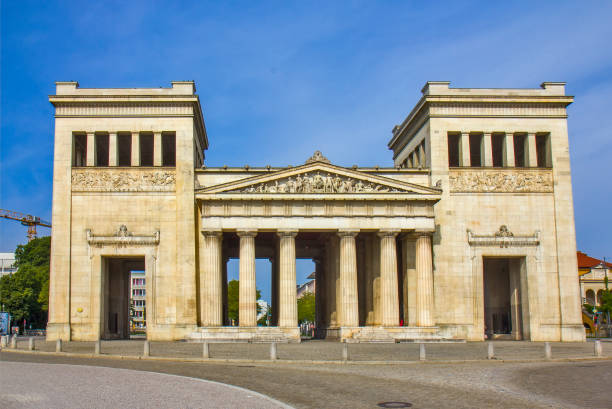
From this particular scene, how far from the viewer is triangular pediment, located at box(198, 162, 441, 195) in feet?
182

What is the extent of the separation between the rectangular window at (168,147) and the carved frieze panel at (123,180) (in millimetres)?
4201

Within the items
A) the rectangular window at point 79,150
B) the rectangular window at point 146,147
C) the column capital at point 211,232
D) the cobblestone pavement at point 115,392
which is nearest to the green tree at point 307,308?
the rectangular window at point 146,147

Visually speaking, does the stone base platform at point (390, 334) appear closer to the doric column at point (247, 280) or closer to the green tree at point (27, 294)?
the doric column at point (247, 280)

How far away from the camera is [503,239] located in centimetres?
5859

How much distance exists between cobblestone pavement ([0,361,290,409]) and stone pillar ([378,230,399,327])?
32.5m

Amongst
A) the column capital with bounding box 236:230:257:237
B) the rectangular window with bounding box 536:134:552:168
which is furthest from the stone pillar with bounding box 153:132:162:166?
the rectangular window with bounding box 536:134:552:168

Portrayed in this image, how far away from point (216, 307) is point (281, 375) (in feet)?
96.6

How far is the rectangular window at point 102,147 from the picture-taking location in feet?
200

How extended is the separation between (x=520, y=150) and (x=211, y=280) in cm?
3037

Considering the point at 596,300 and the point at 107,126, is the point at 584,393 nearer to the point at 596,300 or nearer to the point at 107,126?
the point at 107,126

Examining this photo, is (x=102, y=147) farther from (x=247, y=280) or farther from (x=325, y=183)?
(x=325, y=183)

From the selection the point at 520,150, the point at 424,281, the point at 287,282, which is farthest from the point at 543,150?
the point at 287,282

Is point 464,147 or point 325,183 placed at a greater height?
point 464,147

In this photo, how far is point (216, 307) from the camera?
54.8 meters
